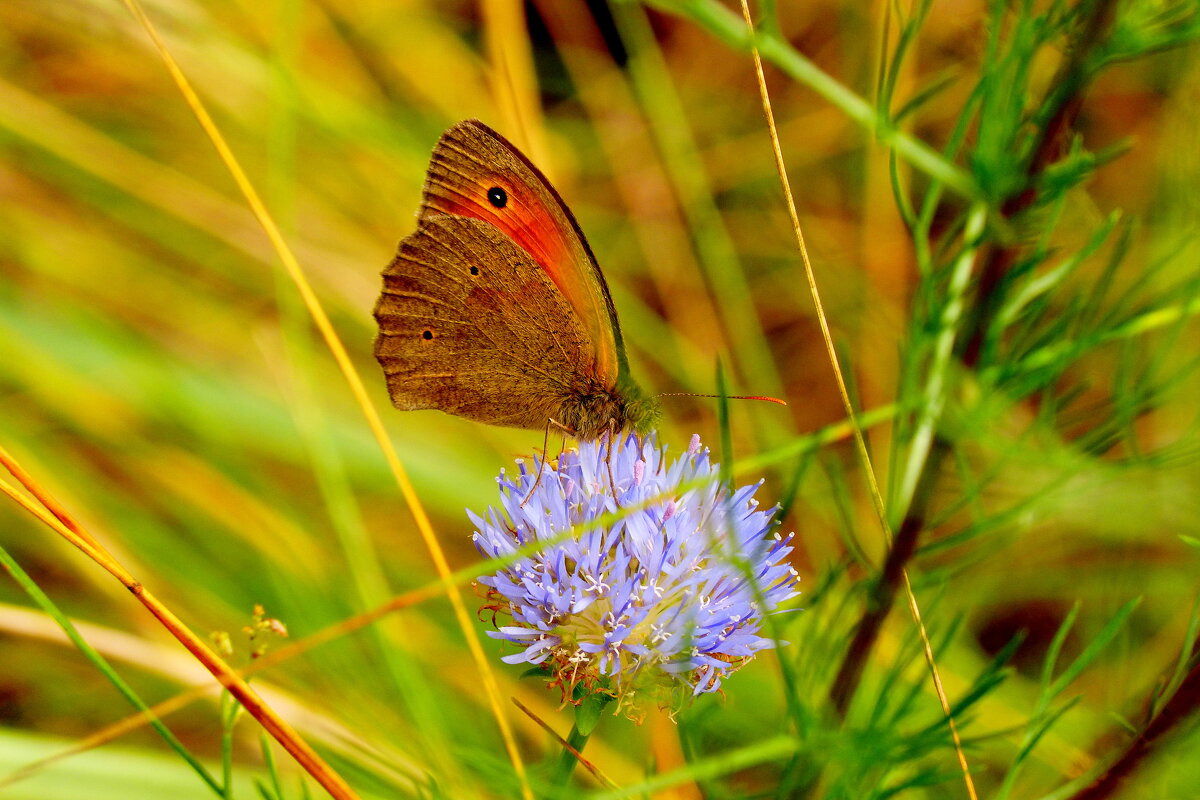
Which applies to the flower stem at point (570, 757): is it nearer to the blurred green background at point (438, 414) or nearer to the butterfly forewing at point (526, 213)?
the blurred green background at point (438, 414)

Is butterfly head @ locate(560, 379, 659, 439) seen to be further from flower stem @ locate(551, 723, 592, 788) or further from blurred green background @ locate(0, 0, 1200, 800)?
flower stem @ locate(551, 723, 592, 788)

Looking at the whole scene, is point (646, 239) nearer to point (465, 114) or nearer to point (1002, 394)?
point (465, 114)

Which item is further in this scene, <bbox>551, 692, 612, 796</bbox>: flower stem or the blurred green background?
the blurred green background

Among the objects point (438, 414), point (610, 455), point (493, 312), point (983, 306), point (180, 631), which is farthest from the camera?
point (438, 414)


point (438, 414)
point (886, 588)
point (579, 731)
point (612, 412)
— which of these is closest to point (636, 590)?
point (579, 731)

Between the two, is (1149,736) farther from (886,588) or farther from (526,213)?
(526,213)

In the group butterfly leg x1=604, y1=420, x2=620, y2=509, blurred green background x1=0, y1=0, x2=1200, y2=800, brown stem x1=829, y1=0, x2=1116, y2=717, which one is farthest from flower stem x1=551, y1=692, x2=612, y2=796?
brown stem x1=829, y1=0, x2=1116, y2=717
